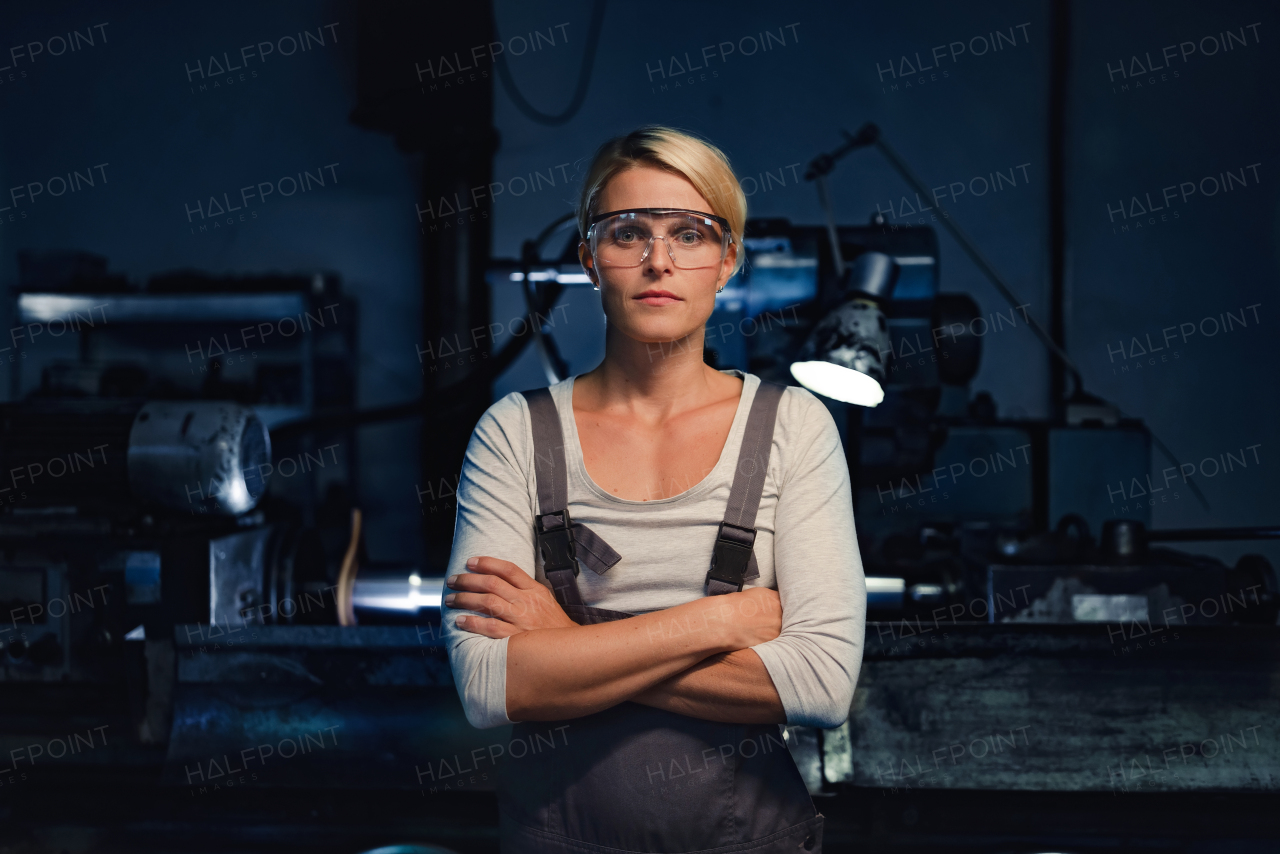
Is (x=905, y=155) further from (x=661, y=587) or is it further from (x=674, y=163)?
(x=661, y=587)

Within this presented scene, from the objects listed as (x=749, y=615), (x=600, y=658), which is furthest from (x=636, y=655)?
(x=749, y=615)

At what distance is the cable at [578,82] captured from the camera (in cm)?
331

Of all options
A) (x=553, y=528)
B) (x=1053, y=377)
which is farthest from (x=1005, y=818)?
(x=1053, y=377)

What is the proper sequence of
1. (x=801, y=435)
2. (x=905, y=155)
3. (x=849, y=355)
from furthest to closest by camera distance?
1. (x=905, y=155)
2. (x=849, y=355)
3. (x=801, y=435)

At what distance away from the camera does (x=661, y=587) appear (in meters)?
1.00

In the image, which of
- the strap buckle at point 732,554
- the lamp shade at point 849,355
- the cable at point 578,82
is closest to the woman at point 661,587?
the strap buckle at point 732,554

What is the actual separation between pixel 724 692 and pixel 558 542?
10.9 inches

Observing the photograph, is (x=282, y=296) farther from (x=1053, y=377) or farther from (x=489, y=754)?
(x=1053, y=377)

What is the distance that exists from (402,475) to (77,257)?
146cm

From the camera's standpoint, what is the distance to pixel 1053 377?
10.5ft

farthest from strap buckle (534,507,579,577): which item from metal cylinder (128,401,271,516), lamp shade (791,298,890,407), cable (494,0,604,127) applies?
cable (494,0,604,127)

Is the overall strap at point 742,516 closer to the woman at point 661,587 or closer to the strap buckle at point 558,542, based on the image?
the woman at point 661,587

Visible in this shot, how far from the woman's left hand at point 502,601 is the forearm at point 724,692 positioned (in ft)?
0.51

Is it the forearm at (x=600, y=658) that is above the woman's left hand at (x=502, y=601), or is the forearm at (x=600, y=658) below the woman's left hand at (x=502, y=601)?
below
